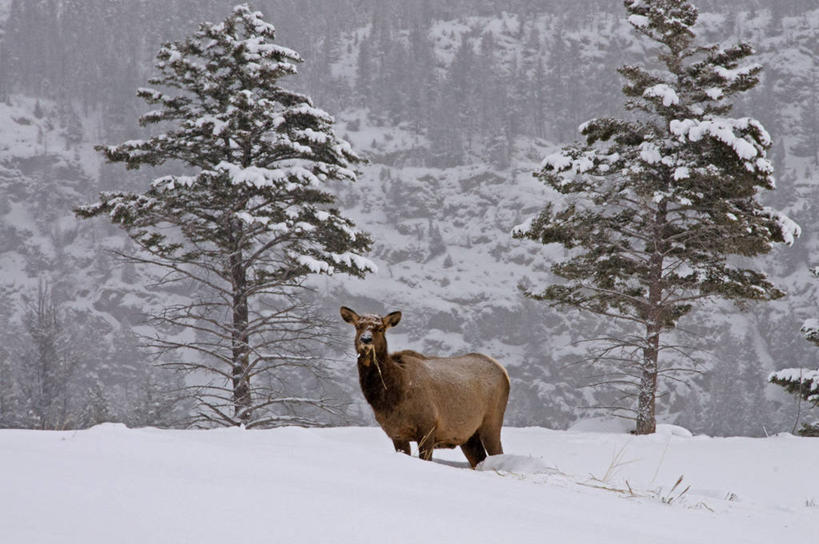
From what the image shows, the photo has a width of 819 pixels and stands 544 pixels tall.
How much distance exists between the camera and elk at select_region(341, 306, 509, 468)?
6.68 metres

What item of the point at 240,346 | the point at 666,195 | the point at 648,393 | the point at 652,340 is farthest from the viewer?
the point at 240,346

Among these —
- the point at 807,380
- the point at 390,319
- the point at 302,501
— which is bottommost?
the point at 302,501

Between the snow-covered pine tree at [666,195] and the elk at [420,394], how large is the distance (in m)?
11.2

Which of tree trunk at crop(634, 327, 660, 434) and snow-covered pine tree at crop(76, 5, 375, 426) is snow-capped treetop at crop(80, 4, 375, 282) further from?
→ tree trunk at crop(634, 327, 660, 434)

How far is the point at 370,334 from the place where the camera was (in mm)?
6535

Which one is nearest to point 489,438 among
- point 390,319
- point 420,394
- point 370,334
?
point 420,394

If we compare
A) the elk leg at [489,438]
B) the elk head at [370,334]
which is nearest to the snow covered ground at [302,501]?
the elk head at [370,334]

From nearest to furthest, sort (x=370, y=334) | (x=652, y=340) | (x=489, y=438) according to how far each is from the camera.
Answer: (x=370, y=334), (x=489, y=438), (x=652, y=340)

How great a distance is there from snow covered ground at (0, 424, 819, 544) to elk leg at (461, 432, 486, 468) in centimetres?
284

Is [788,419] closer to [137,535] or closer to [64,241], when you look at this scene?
[137,535]

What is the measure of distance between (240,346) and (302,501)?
17.2 m

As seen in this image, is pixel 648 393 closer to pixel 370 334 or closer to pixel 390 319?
pixel 390 319

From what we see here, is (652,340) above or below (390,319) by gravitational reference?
above

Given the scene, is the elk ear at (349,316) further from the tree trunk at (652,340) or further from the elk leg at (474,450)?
the tree trunk at (652,340)
